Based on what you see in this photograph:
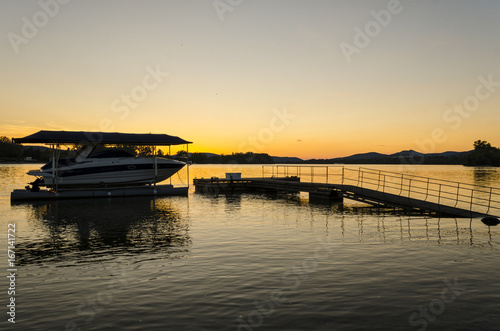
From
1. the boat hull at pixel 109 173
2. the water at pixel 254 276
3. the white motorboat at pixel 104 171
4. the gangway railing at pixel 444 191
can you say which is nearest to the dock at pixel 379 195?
the gangway railing at pixel 444 191

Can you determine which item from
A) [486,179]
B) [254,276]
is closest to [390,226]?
[254,276]

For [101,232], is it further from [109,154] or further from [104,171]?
[109,154]

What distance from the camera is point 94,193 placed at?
36.9 meters

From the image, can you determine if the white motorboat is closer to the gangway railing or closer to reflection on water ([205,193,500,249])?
reflection on water ([205,193,500,249])

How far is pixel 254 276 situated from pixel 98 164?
32021 mm

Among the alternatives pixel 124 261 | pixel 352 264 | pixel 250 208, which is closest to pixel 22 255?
pixel 124 261

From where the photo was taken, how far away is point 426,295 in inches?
391

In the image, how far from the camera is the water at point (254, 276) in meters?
8.45

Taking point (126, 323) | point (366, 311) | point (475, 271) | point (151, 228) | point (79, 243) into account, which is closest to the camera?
point (126, 323)

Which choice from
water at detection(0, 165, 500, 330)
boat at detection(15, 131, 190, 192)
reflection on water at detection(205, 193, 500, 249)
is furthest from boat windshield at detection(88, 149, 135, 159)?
water at detection(0, 165, 500, 330)

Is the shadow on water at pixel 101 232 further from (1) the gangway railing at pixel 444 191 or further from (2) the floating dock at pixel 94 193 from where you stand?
(1) the gangway railing at pixel 444 191

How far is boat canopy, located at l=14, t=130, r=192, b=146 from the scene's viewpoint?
34781 millimetres

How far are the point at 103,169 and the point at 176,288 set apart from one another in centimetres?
3194

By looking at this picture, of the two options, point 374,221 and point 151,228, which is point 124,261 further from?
point 374,221
